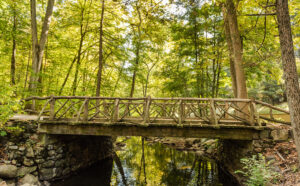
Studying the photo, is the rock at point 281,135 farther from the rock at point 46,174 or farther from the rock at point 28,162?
the rock at point 28,162

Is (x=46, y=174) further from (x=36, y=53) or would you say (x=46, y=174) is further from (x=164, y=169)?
(x=36, y=53)

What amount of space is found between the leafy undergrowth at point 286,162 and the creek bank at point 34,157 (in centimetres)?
785

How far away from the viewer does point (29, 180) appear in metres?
6.20

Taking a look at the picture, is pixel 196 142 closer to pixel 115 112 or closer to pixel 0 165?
pixel 115 112

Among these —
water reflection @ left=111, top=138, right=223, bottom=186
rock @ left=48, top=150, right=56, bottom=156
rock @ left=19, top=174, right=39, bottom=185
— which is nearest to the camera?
rock @ left=19, top=174, right=39, bottom=185

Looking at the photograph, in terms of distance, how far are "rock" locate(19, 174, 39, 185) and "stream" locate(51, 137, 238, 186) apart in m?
0.73

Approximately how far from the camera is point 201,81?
43.0 ft

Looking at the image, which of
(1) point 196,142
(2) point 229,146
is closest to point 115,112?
(2) point 229,146

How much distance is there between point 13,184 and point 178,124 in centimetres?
596

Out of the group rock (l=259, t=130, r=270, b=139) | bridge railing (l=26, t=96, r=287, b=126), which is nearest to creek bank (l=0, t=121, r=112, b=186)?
bridge railing (l=26, t=96, r=287, b=126)

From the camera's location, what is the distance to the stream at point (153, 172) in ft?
24.3

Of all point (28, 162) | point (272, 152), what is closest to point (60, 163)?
point (28, 162)

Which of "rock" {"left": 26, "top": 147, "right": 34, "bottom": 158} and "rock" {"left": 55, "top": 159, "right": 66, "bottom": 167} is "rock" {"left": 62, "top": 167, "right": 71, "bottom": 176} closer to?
"rock" {"left": 55, "top": 159, "right": 66, "bottom": 167}

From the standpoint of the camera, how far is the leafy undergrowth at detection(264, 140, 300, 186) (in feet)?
15.6
